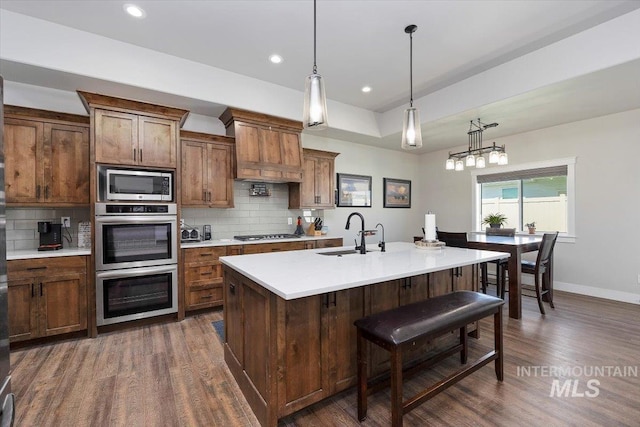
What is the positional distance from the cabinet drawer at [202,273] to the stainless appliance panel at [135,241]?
23 cm

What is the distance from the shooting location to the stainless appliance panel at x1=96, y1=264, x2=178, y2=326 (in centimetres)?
303

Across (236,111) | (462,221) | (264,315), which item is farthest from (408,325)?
(462,221)

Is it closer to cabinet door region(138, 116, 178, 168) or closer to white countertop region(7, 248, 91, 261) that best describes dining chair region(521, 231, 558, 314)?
cabinet door region(138, 116, 178, 168)

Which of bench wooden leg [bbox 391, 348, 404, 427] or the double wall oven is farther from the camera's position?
the double wall oven

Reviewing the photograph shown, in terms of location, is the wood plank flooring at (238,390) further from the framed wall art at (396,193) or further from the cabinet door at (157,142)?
the framed wall art at (396,193)

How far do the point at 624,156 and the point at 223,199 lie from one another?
5.63 m

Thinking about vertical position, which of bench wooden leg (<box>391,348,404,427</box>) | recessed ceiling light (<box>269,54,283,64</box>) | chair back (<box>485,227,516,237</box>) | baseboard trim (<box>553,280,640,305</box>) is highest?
recessed ceiling light (<box>269,54,283,64</box>)

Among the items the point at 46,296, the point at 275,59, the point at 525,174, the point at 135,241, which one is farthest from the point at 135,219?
A: the point at 525,174

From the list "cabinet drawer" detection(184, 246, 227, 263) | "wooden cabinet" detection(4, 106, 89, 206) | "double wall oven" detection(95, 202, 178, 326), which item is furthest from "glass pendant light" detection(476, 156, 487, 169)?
"wooden cabinet" detection(4, 106, 89, 206)

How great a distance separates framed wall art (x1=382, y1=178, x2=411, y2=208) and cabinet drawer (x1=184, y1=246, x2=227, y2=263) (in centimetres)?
372

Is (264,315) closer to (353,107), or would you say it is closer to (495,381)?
(495,381)

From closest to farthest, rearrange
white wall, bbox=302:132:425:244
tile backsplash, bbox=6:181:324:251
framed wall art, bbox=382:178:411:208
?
tile backsplash, bbox=6:181:324:251 → white wall, bbox=302:132:425:244 → framed wall art, bbox=382:178:411:208

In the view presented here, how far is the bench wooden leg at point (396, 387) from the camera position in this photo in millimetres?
1536

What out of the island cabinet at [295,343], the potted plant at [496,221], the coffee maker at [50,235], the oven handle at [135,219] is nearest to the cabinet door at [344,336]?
the island cabinet at [295,343]
